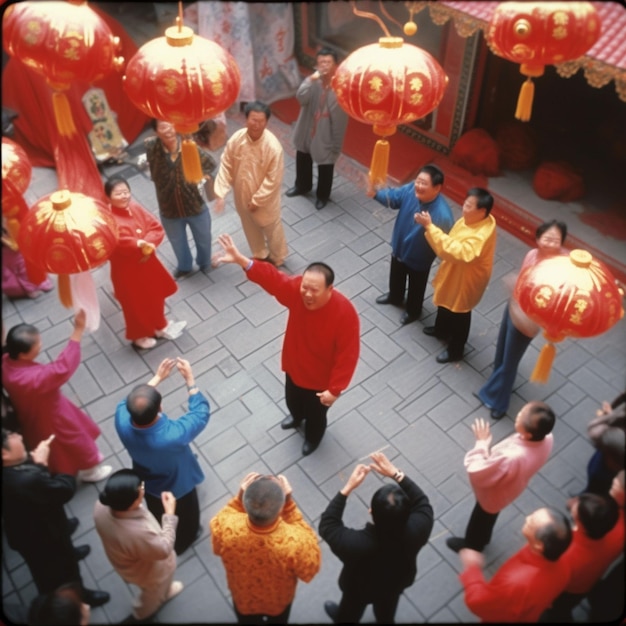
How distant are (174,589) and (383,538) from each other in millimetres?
1951

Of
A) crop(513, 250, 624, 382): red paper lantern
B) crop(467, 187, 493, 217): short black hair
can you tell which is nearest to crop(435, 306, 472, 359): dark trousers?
crop(467, 187, 493, 217): short black hair

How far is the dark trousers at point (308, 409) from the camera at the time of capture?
5.39m

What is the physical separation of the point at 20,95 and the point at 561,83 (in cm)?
712

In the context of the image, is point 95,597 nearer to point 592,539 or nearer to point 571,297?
point 592,539

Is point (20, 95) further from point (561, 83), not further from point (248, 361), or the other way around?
point (561, 83)

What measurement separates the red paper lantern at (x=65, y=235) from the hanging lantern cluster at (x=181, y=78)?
79 cm

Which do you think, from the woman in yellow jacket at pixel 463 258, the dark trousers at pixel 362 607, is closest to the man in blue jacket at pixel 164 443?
the dark trousers at pixel 362 607

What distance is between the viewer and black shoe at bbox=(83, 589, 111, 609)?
15.5 ft

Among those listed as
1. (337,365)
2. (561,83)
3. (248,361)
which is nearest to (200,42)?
(337,365)

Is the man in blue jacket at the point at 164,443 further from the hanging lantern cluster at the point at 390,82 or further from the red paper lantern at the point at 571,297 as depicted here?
the red paper lantern at the point at 571,297

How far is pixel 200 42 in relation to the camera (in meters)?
4.21

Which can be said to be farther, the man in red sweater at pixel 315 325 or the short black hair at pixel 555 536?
the man in red sweater at pixel 315 325

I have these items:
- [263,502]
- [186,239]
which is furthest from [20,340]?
[186,239]

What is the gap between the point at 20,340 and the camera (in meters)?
4.60
